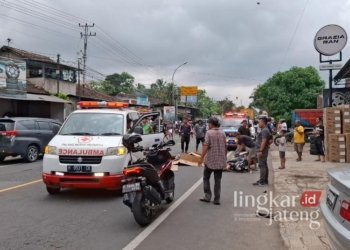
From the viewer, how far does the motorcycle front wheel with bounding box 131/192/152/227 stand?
6.89 m

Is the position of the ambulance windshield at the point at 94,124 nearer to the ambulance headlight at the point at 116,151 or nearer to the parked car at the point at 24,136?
the ambulance headlight at the point at 116,151

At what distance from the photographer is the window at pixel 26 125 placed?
693 inches

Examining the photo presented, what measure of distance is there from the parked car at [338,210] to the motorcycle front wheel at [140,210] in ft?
10.2

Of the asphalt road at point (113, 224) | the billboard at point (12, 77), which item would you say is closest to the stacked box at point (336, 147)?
the asphalt road at point (113, 224)

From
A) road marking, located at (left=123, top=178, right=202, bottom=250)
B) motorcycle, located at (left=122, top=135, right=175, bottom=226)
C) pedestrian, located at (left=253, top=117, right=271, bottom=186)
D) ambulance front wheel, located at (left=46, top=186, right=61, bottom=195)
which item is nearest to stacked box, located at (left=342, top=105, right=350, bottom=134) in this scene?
pedestrian, located at (left=253, top=117, right=271, bottom=186)

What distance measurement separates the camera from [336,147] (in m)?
17.0

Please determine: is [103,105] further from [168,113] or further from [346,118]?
[168,113]

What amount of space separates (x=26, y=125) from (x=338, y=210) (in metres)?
15.9

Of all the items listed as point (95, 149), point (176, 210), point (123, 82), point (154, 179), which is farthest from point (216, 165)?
point (123, 82)

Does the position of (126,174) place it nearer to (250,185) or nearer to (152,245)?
(152,245)

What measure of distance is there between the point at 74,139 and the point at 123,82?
92.8 meters

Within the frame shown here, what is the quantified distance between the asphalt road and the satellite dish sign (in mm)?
6450

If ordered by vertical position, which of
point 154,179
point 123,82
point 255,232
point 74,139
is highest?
point 123,82

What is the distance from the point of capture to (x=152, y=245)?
602 cm
